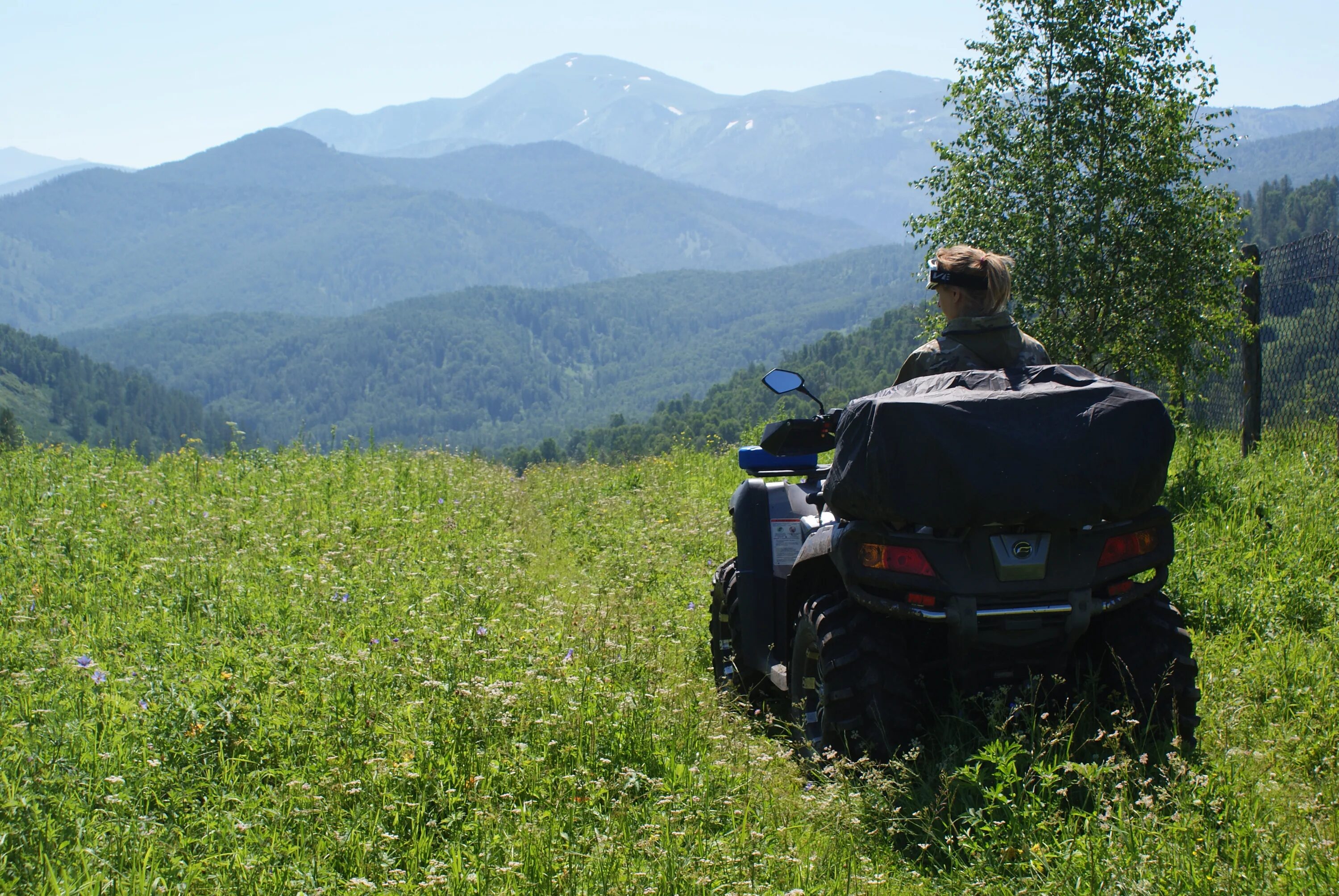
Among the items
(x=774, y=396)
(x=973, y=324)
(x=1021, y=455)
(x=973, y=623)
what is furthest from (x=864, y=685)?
(x=774, y=396)

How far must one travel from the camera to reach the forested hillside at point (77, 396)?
140 m

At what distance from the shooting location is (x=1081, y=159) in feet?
32.6

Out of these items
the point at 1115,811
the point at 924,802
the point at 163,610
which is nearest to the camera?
the point at 1115,811

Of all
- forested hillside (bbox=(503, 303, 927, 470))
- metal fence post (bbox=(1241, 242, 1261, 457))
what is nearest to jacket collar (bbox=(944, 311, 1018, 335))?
metal fence post (bbox=(1241, 242, 1261, 457))

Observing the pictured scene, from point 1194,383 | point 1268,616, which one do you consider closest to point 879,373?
point 1194,383

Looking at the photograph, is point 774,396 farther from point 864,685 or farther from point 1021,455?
point 1021,455

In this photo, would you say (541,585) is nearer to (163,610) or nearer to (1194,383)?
(163,610)

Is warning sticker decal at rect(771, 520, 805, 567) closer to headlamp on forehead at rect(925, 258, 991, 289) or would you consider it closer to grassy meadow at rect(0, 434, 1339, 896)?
grassy meadow at rect(0, 434, 1339, 896)

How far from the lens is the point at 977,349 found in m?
3.88

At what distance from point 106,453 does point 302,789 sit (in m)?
8.45

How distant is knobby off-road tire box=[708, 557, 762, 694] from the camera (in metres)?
4.93

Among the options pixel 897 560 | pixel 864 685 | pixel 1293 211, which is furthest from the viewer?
pixel 1293 211

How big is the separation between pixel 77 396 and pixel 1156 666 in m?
170

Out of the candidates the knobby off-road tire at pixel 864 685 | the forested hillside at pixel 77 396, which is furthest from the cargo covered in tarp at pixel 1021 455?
the forested hillside at pixel 77 396
